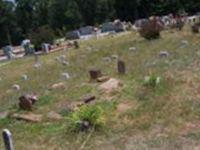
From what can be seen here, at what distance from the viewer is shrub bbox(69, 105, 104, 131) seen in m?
8.91

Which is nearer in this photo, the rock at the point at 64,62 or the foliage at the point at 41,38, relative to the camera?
the rock at the point at 64,62

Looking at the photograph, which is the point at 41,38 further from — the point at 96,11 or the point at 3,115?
the point at 96,11

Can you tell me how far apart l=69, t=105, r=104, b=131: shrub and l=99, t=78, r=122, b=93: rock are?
1.91m

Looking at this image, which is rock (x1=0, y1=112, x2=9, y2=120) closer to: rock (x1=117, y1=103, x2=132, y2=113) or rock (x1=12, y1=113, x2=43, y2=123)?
rock (x1=12, y1=113, x2=43, y2=123)

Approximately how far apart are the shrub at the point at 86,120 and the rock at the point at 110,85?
6.25 feet

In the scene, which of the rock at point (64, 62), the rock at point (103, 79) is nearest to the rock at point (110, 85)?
the rock at point (103, 79)

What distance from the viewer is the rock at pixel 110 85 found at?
11.0 m

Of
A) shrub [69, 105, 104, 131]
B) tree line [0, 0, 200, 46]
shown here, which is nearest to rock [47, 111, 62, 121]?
shrub [69, 105, 104, 131]

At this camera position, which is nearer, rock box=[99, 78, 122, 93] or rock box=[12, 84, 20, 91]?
rock box=[99, 78, 122, 93]

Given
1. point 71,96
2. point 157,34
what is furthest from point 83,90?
point 157,34

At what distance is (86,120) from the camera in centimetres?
894

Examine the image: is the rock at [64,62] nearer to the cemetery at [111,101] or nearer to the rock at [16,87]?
the cemetery at [111,101]

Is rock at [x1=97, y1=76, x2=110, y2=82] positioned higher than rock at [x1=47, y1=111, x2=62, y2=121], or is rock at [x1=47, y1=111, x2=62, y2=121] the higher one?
rock at [x1=97, y1=76, x2=110, y2=82]

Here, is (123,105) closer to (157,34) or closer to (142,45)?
(142,45)
